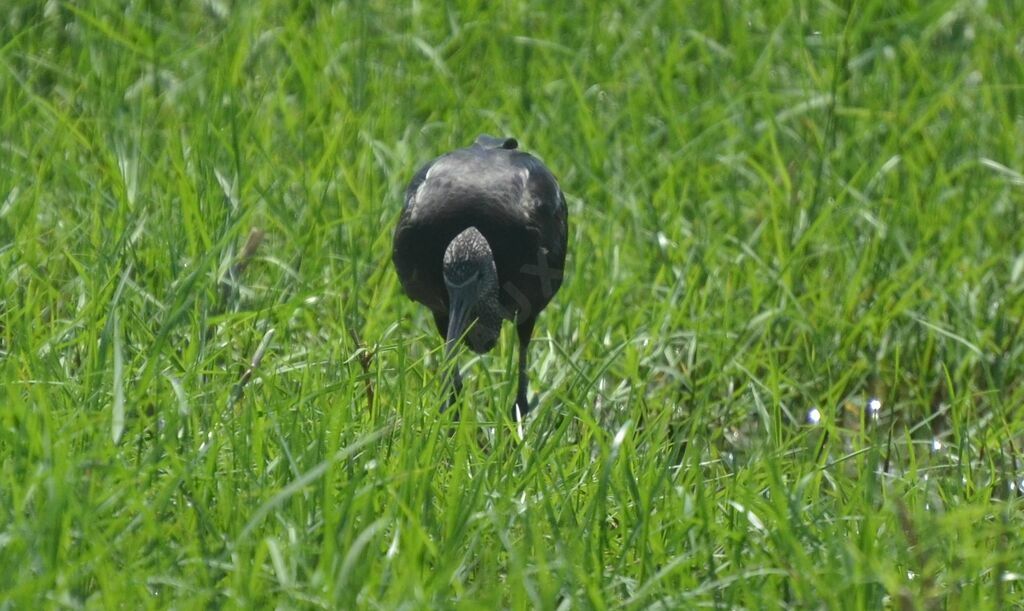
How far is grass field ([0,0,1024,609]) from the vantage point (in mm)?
3119

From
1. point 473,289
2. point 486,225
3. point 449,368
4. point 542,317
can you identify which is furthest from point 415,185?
point 449,368

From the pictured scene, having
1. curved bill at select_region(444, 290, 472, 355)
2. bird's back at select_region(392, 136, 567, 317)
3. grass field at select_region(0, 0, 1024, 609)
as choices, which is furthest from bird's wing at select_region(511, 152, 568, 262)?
curved bill at select_region(444, 290, 472, 355)

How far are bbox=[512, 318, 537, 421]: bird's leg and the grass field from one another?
0.22 feet

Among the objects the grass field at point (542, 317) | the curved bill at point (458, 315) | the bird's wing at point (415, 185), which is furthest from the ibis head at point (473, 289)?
the bird's wing at point (415, 185)

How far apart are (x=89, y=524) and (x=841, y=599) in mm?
1319

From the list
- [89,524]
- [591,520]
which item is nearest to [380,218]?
[591,520]

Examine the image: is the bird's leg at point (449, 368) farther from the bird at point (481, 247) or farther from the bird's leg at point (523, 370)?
the bird's leg at point (523, 370)

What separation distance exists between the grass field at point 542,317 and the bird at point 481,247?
0.50 feet

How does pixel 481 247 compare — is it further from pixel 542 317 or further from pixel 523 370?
pixel 542 317

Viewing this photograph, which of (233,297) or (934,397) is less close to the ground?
(233,297)

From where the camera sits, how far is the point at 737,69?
646 centimetres

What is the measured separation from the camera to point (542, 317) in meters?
5.12

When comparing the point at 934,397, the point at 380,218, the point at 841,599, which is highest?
the point at 841,599

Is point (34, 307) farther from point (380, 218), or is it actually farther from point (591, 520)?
point (591, 520)
